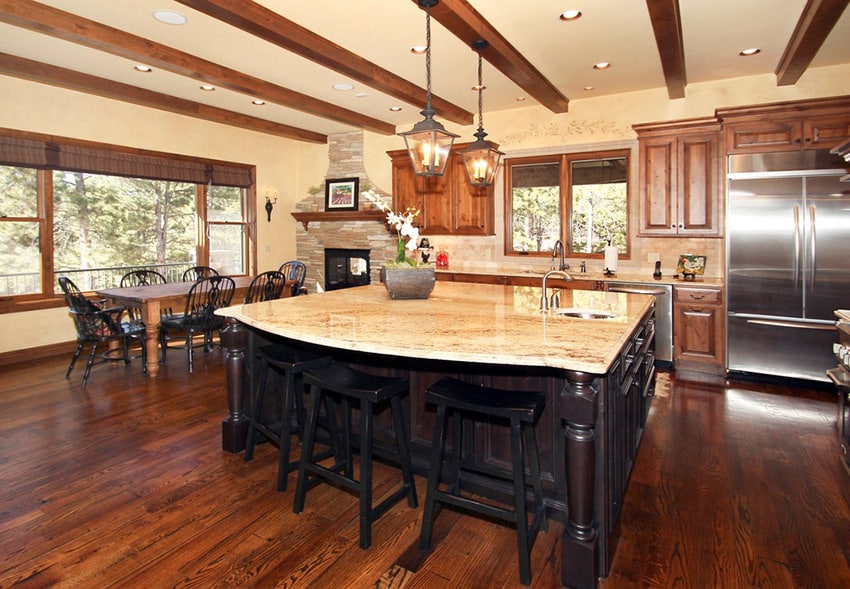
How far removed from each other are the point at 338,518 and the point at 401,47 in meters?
3.58

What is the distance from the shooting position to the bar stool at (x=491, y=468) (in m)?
→ 1.93

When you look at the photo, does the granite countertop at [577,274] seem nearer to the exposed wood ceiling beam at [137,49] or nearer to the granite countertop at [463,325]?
the granite countertop at [463,325]

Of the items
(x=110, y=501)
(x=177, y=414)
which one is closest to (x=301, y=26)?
(x=177, y=414)

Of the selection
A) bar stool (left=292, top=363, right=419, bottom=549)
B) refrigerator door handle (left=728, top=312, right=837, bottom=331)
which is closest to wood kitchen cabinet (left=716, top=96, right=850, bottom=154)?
refrigerator door handle (left=728, top=312, right=837, bottom=331)

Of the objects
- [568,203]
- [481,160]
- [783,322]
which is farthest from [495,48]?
[783,322]

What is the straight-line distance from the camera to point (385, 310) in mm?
2750

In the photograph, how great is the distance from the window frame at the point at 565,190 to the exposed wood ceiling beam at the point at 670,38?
95cm

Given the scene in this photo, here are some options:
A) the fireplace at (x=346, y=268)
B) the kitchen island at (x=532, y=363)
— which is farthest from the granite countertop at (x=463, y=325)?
the fireplace at (x=346, y=268)

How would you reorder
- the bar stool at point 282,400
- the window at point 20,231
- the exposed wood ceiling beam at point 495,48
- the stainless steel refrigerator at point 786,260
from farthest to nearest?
the window at point 20,231 → the stainless steel refrigerator at point 786,260 → the exposed wood ceiling beam at point 495,48 → the bar stool at point 282,400

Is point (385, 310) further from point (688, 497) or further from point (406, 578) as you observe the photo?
point (688, 497)

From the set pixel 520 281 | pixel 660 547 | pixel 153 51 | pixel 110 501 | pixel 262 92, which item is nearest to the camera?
pixel 660 547

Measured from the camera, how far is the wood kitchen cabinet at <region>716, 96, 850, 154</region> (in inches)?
165

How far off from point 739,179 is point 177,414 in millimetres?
5160

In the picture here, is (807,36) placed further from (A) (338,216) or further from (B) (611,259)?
(A) (338,216)
